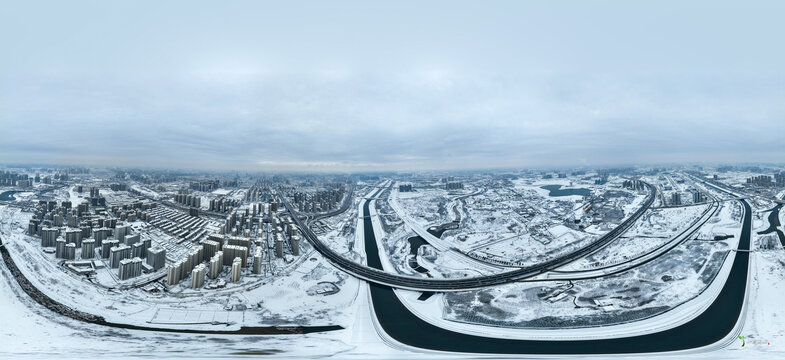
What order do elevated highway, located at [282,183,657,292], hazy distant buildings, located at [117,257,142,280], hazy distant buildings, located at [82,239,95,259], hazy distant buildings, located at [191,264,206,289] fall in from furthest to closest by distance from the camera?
hazy distant buildings, located at [82,239,95,259] → elevated highway, located at [282,183,657,292] → hazy distant buildings, located at [117,257,142,280] → hazy distant buildings, located at [191,264,206,289]

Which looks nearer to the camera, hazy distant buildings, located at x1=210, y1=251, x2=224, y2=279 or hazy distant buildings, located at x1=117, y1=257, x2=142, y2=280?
hazy distant buildings, located at x1=117, y1=257, x2=142, y2=280

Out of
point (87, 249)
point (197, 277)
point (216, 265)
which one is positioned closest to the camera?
point (197, 277)

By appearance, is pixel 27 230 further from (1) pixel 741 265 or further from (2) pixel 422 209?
(1) pixel 741 265

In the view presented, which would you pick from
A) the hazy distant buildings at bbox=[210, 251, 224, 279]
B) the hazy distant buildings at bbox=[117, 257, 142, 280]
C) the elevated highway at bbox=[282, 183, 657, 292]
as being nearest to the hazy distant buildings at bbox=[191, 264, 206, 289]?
the hazy distant buildings at bbox=[210, 251, 224, 279]

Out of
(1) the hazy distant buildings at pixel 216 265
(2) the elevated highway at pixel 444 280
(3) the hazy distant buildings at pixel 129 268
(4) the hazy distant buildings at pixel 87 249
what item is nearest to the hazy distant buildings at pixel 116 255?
(3) the hazy distant buildings at pixel 129 268

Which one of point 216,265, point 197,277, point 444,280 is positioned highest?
point 216,265

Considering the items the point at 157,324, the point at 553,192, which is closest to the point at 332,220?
the point at 157,324

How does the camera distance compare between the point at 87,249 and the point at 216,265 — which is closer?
the point at 216,265

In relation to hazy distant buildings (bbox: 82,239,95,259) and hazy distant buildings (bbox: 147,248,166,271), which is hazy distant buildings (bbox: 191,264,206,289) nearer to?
hazy distant buildings (bbox: 147,248,166,271)

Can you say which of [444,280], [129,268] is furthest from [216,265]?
[444,280]

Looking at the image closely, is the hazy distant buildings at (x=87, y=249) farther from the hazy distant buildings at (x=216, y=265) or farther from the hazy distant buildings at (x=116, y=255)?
the hazy distant buildings at (x=216, y=265)

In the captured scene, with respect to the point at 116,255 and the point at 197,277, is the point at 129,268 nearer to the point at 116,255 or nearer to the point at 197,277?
the point at 116,255
